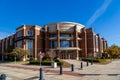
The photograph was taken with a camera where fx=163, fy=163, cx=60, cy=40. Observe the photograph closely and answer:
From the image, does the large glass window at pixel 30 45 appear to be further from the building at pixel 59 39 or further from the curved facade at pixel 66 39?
the curved facade at pixel 66 39

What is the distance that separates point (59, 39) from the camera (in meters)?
60.5

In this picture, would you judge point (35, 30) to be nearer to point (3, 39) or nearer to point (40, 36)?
point (40, 36)

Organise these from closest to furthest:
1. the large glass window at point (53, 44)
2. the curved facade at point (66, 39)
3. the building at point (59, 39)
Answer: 1. the building at point (59, 39)
2. the curved facade at point (66, 39)
3. the large glass window at point (53, 44)

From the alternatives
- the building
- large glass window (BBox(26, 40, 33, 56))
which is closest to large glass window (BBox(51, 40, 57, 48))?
the building

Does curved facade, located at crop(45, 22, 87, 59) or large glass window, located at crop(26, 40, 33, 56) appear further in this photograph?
curved facade, located at crop(45, 22, 87, 59)

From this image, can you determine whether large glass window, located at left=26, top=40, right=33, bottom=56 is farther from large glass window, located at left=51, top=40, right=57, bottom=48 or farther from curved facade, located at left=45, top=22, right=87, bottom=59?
large glass window, located at left=51, top=40, right=57, bottom=48

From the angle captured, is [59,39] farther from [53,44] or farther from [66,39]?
[53,44]

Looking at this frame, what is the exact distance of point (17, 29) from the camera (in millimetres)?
63281

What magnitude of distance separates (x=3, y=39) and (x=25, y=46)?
2648 centimetres

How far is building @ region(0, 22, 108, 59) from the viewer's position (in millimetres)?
59531

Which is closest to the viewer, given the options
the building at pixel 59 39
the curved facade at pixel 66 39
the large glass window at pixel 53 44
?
the building at pixel 59 39

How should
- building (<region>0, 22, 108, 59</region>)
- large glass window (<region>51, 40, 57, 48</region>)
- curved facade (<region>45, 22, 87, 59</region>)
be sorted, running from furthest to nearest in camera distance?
1. large glass window (<region>51, 40, 57, 48</region>)
2. curved facade (<region>45, 22, 87, 59</region>)
3. building (<region>0, 22, 108, 59</region>)

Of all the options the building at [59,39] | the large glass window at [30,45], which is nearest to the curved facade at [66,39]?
the building at [59,39]

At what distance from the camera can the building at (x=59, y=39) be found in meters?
59.5
